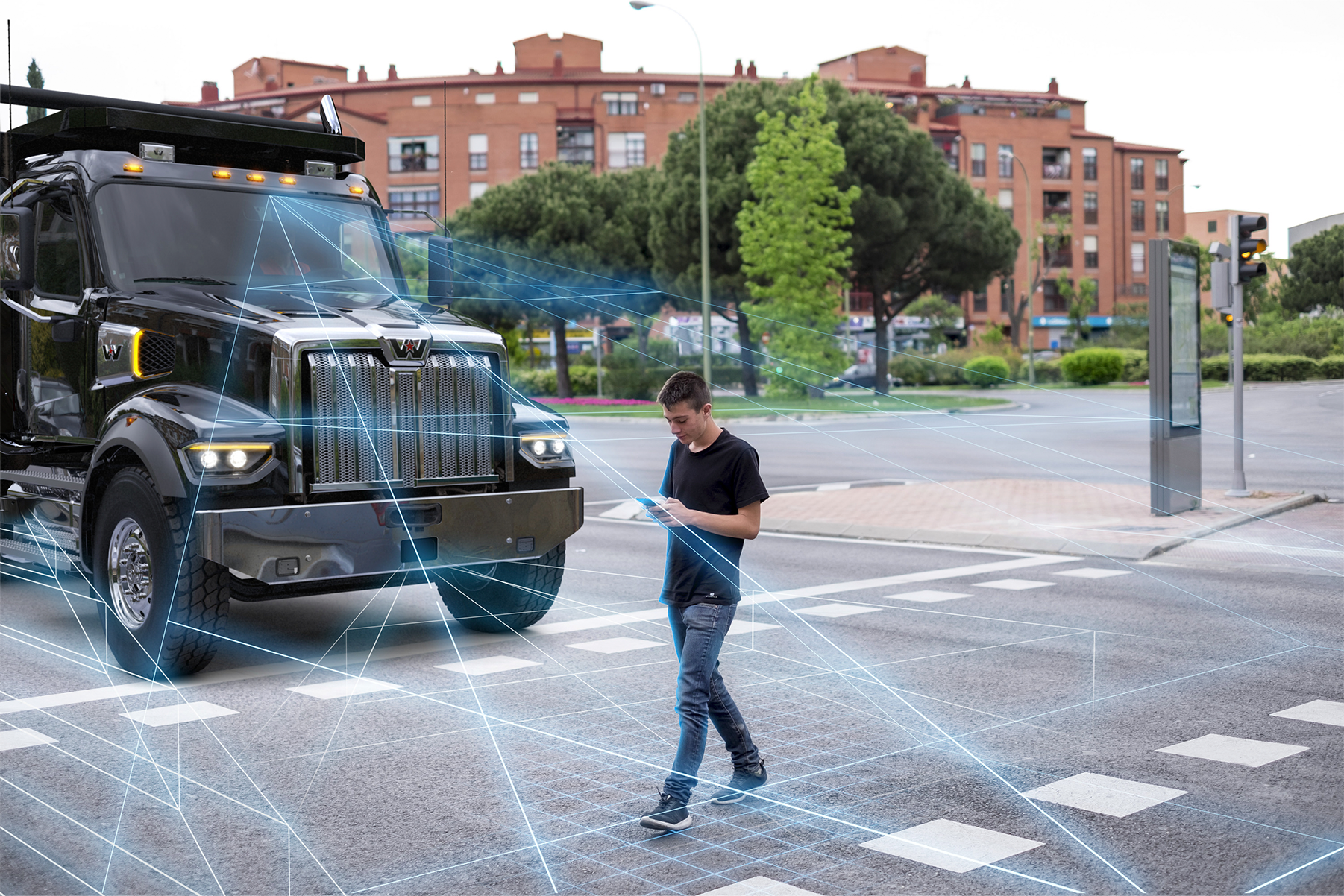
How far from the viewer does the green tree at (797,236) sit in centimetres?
3969

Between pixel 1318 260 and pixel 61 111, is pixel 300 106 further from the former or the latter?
pixel 61 111

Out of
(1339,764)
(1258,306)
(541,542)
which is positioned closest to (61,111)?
(541,542)

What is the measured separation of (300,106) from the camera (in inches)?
3258

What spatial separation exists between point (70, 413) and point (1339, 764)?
714 cm

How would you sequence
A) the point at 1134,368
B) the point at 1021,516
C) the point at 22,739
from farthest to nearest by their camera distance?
the point at 1134,368 → the point at 1021,516 → the point at 22,739

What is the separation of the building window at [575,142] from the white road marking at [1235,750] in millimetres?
79551

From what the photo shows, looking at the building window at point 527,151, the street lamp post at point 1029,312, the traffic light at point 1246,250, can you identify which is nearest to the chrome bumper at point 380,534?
the traffic light at point 1246,250

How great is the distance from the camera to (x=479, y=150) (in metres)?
82.3

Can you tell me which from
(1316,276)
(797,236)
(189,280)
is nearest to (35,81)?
(189,280)

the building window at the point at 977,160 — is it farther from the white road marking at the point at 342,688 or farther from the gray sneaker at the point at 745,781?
the gray sneaker at the point at 745,781

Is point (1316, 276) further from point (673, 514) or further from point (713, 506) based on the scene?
point (673, 514)

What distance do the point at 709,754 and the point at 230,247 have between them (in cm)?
452

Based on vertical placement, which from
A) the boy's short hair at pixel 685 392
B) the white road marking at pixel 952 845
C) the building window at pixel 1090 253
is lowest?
the white road marking at pixel 952 845

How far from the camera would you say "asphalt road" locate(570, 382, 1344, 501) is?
20141 millimetres
